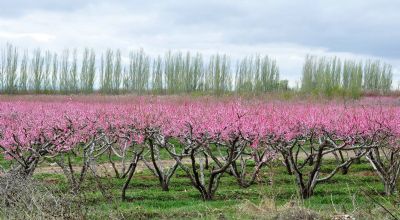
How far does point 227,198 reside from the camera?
11852 mm

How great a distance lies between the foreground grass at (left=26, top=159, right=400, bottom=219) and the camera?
30.1 feet

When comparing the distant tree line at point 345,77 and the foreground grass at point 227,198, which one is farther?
the distant tree line at point 345,77

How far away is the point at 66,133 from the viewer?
1176cm

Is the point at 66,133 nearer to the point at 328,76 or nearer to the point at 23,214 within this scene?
the point at 23,214

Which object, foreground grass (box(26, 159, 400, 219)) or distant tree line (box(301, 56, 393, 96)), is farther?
distant tree line (box(301, 56, 393, 96))

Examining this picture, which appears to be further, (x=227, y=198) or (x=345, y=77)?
(x=345, y=77)

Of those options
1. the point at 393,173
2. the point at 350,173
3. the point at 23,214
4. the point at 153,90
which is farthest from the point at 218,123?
the point at 153,90

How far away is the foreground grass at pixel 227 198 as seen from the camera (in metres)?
9.16

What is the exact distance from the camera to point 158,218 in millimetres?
9656

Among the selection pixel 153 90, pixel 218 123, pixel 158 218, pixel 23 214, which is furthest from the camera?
pixel 153 90

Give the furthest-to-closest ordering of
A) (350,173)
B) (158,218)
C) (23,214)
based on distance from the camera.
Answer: (350,173)
(158,218)
(23,214)

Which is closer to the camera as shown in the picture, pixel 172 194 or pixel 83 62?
pixel 172 194

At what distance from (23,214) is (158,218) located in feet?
8.53

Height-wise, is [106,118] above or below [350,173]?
above
